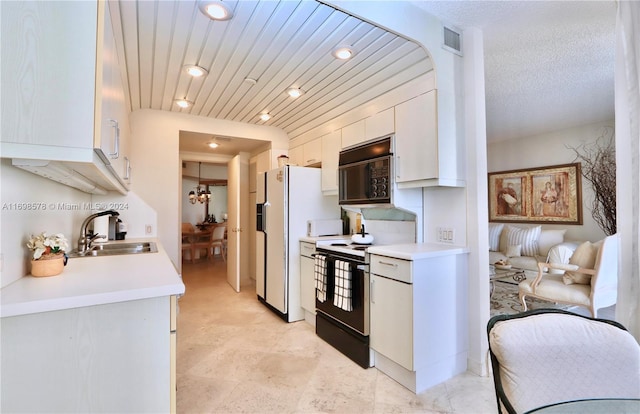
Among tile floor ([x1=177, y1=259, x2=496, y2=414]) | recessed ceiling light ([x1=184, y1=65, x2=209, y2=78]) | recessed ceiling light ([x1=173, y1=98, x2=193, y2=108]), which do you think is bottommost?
tile floor ([x1=177, y1=259, x2=496, y2=414])

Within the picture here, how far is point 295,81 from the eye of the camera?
9.21ft

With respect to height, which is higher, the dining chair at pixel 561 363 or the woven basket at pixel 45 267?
the woven basket at pixel 45 267

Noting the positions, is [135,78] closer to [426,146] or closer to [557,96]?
[426,146]

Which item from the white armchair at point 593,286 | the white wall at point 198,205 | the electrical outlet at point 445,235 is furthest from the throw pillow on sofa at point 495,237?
the white wall at point 198,205

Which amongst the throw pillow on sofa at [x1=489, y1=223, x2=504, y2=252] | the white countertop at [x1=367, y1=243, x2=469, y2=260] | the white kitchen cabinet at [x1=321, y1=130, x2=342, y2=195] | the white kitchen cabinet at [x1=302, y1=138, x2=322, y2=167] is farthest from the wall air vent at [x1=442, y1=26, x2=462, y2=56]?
the throw pillow on sofa at [x1=489, y1=223, x2=504, y2=252]

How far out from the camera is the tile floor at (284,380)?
5.88 ft

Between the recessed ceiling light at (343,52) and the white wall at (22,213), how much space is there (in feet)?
6.65

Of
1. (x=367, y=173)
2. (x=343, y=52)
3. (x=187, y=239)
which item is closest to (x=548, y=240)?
(x=367, y=173)

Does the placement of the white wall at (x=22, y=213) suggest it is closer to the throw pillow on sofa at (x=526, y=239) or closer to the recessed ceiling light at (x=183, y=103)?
the recessed ceiling light at (x=183, y=103)

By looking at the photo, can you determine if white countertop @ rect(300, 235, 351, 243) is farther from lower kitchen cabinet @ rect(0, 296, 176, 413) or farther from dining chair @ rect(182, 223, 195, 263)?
dining chair @ rect(182, 223, 195, 263)

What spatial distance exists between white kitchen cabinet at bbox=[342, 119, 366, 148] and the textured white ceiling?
3.63 feet

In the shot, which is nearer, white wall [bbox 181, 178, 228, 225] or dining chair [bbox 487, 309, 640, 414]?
dining chair [bbox 487, 309, 640, 414]

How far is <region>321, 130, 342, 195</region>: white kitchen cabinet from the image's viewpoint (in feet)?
10.6

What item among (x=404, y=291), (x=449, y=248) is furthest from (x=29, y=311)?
(x=449, y=248)
